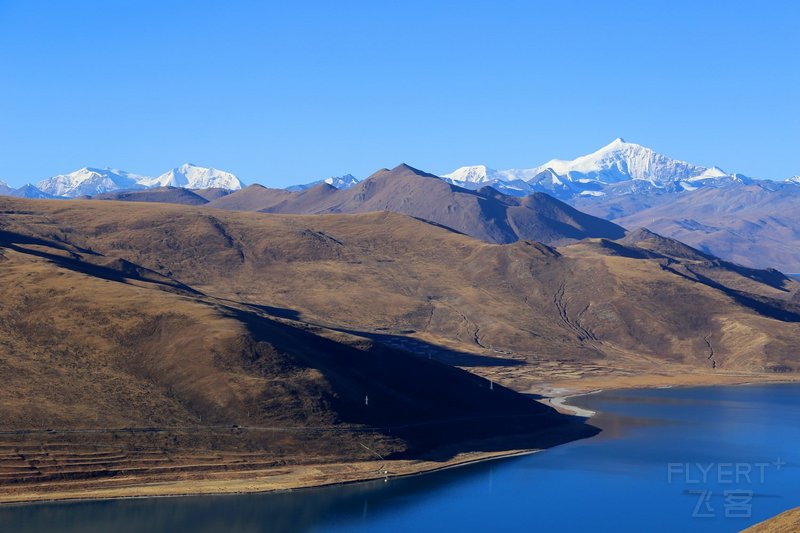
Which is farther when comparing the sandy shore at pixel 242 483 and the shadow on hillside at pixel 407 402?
the shadow on hillside at pixel 407 402

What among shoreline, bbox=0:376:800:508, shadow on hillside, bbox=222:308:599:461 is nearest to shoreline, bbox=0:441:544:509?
shoreline, bbox=0:376:800:508

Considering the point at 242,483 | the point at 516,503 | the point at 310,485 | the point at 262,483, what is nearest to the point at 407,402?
the point at 310,485

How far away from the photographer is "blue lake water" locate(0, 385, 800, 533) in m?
133

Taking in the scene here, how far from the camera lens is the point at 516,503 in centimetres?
14588

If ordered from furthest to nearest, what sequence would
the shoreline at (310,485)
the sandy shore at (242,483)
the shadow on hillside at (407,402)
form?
the shadow on hillside at (407,402) → the sandy shore at (242,483) → the shoreline at (310,485)

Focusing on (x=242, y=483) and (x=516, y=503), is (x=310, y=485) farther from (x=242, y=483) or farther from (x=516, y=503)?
(x=516, y=503)

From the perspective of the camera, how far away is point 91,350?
580 ft

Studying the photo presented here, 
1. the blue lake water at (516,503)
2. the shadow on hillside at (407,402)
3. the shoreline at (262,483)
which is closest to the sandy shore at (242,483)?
the shoreline at (262,483)

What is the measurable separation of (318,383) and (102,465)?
38.3m

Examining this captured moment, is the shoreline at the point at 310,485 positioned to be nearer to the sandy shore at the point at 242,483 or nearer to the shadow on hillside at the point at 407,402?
the sandy shore at the point at 242,483

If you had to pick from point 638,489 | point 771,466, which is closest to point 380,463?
point 638,489

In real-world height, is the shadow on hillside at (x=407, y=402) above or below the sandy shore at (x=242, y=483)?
above

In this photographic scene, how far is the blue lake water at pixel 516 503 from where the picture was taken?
132875mm

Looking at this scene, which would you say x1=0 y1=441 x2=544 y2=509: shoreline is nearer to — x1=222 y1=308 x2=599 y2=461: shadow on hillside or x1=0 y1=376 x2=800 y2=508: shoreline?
x1=0 y1=376 x2=800 y2=508: shoreline
